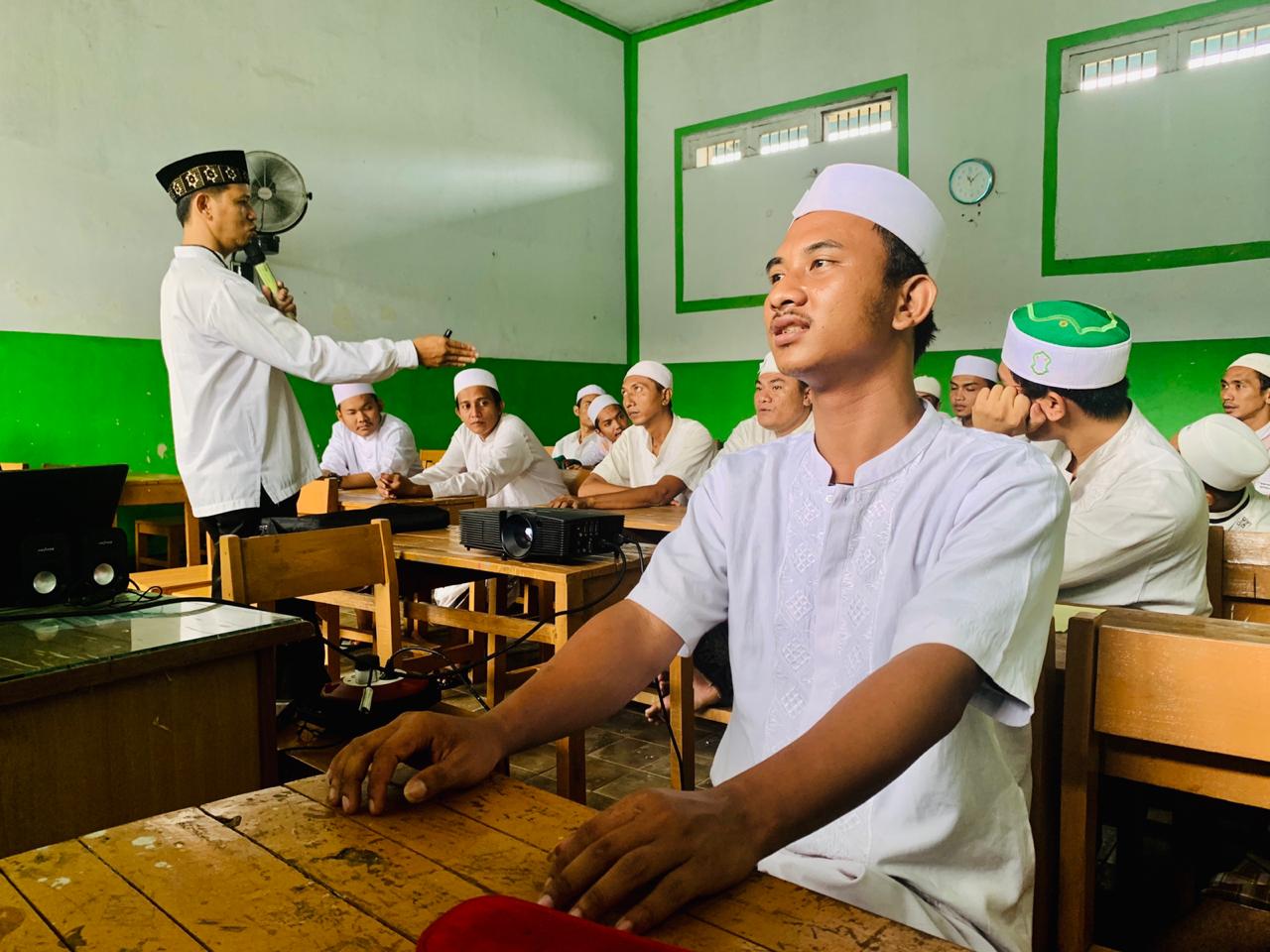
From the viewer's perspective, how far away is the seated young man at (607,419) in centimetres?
688

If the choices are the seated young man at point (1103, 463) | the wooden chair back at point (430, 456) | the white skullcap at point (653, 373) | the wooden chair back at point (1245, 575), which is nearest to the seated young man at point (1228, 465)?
the wooden chair back at point (1245, 575)

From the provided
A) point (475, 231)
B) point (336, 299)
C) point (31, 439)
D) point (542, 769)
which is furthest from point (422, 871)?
point (475, 231)

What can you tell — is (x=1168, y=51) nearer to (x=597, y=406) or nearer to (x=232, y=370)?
(x=597, y=406)

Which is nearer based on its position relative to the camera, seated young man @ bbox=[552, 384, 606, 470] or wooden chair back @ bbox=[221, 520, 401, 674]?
wooden chair back @ bbox=[221, 520, 401, 674]

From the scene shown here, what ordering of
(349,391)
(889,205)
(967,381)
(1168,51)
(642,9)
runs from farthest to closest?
(642,9), (967,381), (1168,51), (349,391), (889,205)

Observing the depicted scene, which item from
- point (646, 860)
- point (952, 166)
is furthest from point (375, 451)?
point (646, 860)

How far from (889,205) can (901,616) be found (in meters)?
0.57

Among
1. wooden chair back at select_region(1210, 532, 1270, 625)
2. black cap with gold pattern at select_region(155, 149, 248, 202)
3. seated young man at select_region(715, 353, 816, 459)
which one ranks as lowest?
wooden chair back at select_region(1210, 532, 1270, 625)

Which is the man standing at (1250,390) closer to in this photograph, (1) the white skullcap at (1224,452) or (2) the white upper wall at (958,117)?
(2) the white upper wall at (958,117)

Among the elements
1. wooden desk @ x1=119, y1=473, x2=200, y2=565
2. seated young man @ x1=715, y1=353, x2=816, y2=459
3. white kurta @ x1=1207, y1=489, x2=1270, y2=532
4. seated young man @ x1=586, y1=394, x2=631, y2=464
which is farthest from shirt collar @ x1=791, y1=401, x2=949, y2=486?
seated young man @ x1=586, y1=394, x2=631, y2=464

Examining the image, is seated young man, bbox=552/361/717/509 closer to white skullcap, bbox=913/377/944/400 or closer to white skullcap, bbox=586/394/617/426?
white skullcap, bbox=586/394/617/426

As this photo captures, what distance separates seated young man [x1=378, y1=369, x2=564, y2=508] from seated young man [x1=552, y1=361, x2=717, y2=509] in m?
0.31

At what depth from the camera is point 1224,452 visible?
301cm

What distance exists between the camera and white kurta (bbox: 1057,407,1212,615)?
78.1 inches
